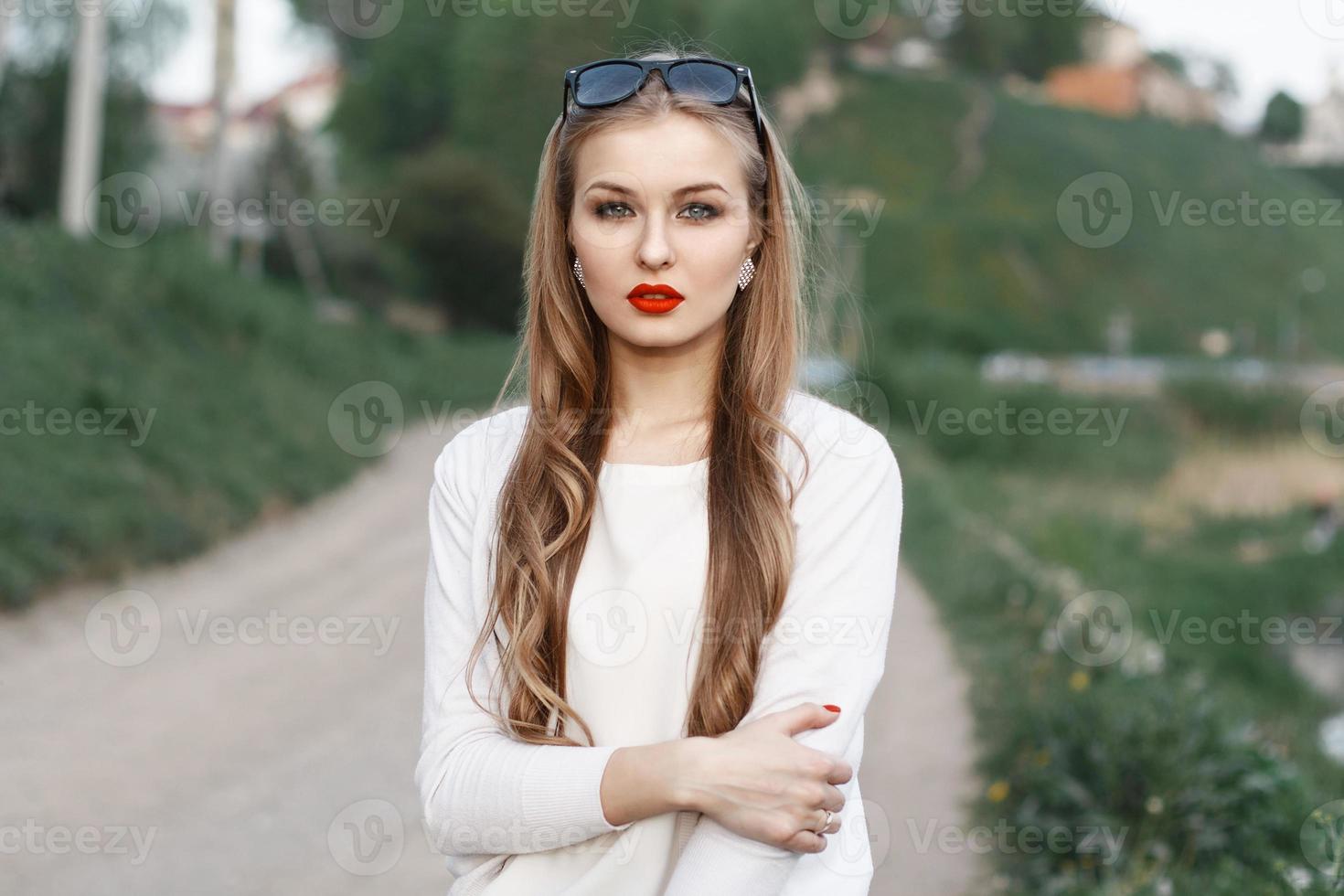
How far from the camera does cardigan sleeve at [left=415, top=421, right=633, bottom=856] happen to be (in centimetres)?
180

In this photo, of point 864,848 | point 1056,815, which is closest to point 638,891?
point 864,848

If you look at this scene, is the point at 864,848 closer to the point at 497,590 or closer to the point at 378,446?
the point at 497,590

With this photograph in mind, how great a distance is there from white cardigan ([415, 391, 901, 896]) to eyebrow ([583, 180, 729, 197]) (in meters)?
0.39

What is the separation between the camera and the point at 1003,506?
53.3 ft

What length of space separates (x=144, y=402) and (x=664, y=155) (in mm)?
10056

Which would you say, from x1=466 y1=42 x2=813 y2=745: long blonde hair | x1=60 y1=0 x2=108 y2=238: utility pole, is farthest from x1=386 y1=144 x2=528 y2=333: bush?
x1=466 y1=42 x2=813 y2=745: long blonde hair

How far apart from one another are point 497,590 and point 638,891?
0.49 metres

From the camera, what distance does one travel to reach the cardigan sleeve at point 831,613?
5.80 ft

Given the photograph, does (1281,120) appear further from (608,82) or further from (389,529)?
(608,82)

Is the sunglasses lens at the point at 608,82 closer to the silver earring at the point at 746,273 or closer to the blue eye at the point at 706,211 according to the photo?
the blue eye at the point at 706,211

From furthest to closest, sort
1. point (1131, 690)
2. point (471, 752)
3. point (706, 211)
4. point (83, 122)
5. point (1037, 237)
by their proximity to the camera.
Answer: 1. point (1037, 237)
2. point (83, 122)
3. point (1131, 690)
4. point (706, 211)
5. point (471, 752)

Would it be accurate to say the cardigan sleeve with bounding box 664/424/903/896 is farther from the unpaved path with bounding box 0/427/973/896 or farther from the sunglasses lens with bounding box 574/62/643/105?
the unpaved path with bounding box 0/427/973/896

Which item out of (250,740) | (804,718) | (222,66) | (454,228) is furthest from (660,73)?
(454,228)

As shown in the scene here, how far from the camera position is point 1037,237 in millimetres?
58562
